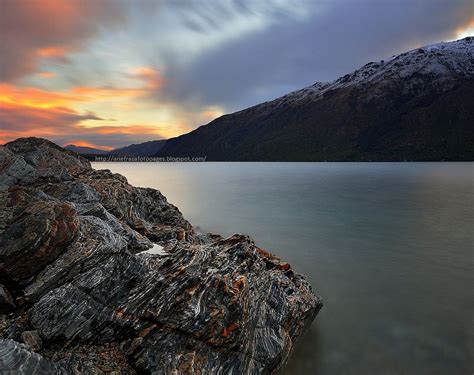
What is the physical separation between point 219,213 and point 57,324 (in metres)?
34.8

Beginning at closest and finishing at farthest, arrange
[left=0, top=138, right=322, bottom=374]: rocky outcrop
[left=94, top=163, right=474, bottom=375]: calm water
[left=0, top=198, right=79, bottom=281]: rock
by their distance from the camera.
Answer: [left=0, top=138, right=322, bottom=374]: rocky outcrop < [left=0, top=198, right=79, bottom=281]: rock < [left=94, top=163, right=474, bottom=375]: calm water

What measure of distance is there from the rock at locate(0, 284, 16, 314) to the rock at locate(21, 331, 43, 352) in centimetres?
111

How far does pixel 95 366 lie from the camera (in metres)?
8.02

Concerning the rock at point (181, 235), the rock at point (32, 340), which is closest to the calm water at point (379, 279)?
the rock at point (181, 235)

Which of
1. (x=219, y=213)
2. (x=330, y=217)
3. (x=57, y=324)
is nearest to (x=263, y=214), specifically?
(x=219, y=213)

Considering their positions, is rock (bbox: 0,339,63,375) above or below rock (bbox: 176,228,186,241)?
above

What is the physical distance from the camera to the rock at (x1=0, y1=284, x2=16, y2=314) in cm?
870

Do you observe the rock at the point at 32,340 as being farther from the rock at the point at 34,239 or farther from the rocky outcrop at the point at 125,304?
the rock at the point at 34,239

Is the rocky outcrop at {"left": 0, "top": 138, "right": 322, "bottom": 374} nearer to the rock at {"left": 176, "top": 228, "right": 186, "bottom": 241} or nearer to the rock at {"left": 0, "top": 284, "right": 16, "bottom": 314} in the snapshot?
the rock at {"left": 0, "top": 284, "right": 16, "bottom": 314}

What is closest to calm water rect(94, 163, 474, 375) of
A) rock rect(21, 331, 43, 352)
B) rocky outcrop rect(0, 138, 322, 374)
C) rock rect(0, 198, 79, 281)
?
rocky outcrop rect(0, 138, 322, 374)

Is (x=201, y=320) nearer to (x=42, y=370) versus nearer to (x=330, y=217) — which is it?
(x=42, y=370)

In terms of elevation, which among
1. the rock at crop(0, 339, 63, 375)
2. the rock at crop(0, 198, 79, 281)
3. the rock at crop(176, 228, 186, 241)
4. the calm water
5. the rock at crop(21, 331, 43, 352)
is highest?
the rock at crop(0, 198, 79, 281)

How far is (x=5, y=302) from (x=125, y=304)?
309 centimetres

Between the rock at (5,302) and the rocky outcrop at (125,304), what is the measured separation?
2 cm
